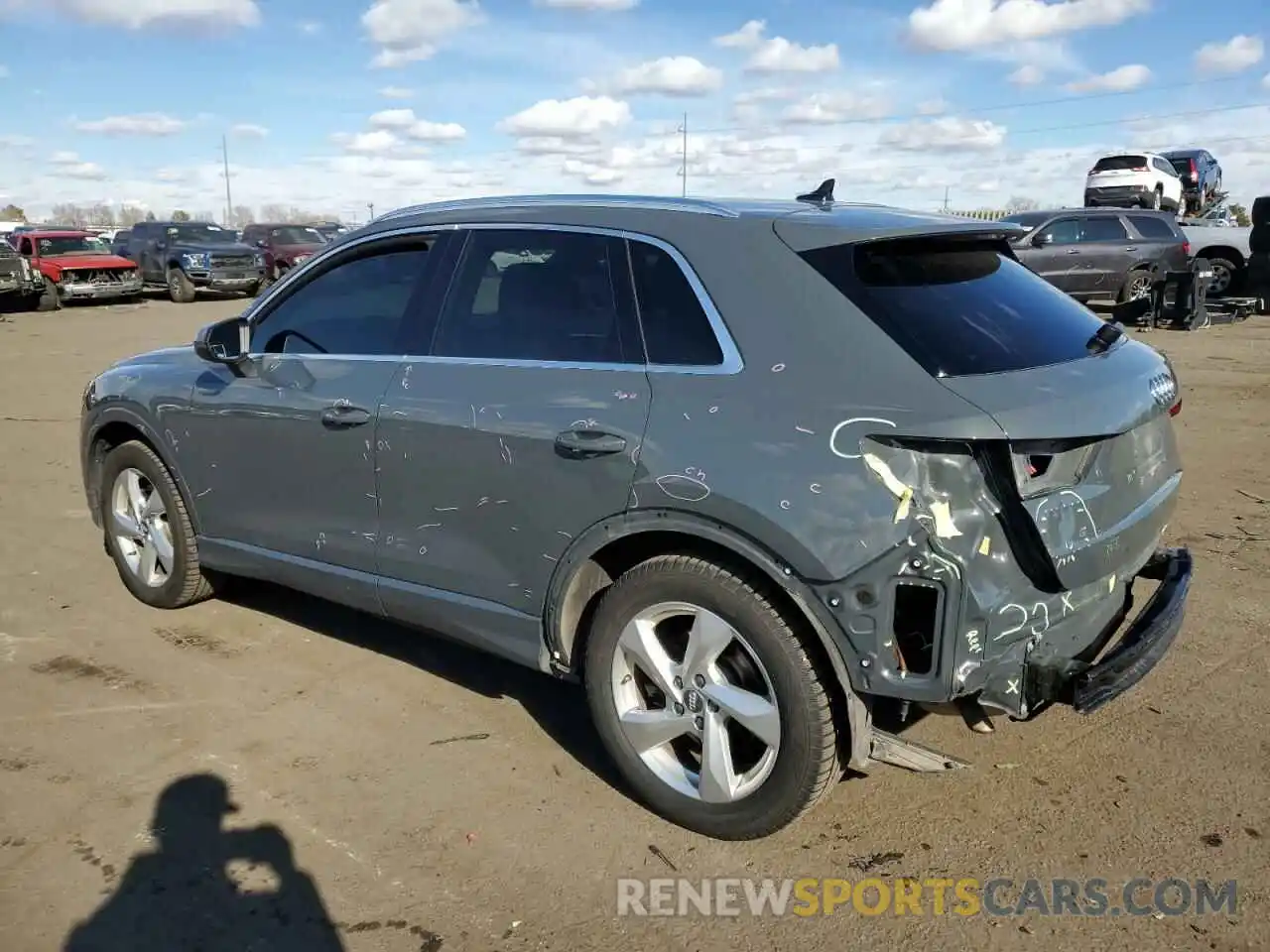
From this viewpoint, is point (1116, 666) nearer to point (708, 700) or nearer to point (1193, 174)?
point (708, 700)

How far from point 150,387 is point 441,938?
305cm

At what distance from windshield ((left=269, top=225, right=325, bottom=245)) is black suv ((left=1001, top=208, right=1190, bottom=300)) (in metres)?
18.6

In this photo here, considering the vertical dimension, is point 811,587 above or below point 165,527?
above

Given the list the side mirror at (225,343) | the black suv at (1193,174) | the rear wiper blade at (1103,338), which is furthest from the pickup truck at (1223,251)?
the side mirror at (225,343)

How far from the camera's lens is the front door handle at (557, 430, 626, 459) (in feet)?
10.1

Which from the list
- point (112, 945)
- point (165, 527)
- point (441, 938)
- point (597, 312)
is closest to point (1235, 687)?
point (597, 312)

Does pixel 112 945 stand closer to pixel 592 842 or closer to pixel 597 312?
pixel 592 842

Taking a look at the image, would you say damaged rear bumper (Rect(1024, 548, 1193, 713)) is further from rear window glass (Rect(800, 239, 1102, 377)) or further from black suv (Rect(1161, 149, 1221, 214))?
black suv (Rect(1161, 149, 1221, 214))

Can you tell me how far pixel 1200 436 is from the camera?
8.52 m

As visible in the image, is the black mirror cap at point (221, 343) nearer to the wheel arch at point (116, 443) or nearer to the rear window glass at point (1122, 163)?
the wheel arch at point (116, 443)

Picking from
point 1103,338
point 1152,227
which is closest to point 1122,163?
point 1152,227

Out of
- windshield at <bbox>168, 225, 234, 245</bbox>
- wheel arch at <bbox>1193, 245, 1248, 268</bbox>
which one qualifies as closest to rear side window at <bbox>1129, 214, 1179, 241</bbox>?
wheel arch at <bbox>1193, 245, 1248, 268</bbox>

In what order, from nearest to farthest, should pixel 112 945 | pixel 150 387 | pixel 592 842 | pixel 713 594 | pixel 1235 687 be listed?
pixel 112 945, pixel 713 594, pixel 592 842, pixel 1235 687, pixel 150 387

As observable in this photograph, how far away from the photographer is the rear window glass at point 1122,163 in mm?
25609
